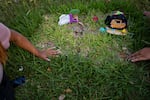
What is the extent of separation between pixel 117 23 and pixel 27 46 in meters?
0.72

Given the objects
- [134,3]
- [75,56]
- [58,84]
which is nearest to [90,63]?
[75,56]

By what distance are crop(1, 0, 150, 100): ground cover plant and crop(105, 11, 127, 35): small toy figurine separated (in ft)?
0.15

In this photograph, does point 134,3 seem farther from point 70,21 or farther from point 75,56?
point 75,56

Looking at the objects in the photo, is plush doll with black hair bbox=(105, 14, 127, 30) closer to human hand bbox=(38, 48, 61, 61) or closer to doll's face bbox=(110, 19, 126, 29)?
doll's face bbox=(110, 19, 126, 29)

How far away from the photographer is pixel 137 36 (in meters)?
2.27

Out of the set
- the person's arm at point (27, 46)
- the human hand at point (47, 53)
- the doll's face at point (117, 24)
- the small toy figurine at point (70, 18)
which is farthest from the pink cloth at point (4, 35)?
the doll's face at point (117, 24)

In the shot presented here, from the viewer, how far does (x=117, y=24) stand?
7.34 ft

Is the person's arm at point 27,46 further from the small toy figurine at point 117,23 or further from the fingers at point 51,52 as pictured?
the small toy figurine at point 117,23

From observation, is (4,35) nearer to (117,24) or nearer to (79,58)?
(79,58)

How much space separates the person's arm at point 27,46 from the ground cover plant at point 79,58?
6 cm

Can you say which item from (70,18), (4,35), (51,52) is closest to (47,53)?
(51,52)

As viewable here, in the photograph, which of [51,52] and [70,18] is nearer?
[51,52]

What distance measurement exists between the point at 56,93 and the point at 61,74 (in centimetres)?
16

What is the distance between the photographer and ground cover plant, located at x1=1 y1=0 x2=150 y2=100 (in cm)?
200
